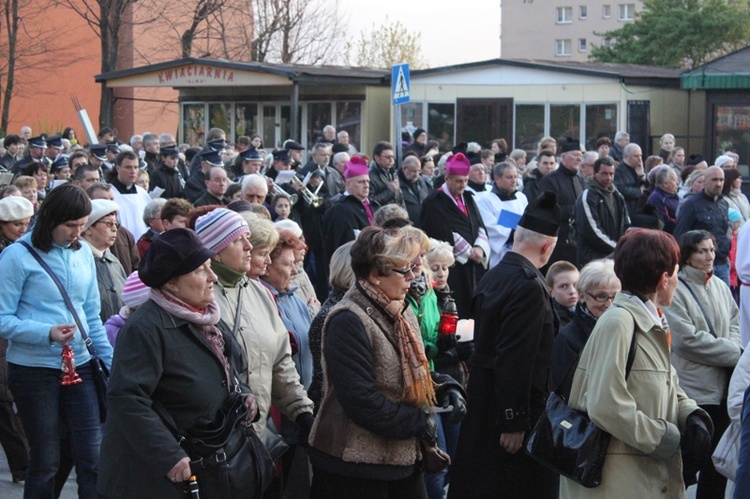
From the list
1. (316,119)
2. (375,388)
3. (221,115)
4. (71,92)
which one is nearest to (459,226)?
(375,388)

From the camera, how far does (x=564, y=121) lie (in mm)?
25984

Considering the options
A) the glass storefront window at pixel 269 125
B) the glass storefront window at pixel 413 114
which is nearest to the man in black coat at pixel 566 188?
the glass storefront window at pixel 413 114

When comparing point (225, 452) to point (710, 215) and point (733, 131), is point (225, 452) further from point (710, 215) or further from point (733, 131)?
point (733, 131)

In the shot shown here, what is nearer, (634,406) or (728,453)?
(634,406)

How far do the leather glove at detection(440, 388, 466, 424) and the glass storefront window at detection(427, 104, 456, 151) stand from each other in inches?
859

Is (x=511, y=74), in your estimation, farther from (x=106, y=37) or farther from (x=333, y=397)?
(x=333, y=397)

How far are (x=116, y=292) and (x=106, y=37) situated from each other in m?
24.7

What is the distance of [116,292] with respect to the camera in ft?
21.7

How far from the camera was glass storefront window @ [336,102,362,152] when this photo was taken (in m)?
27.3

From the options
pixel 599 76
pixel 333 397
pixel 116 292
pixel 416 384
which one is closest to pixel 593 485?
pixel 416 384

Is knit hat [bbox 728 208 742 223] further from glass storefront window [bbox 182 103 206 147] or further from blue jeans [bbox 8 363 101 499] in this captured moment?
glass storefront window [bbox 182 103 206 147]

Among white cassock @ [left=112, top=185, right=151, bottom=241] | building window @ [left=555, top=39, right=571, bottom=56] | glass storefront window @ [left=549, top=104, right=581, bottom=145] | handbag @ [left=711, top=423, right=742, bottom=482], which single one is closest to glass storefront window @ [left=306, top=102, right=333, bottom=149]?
glass storefront window @ [left=549, top=104, right=581, bottom=145]

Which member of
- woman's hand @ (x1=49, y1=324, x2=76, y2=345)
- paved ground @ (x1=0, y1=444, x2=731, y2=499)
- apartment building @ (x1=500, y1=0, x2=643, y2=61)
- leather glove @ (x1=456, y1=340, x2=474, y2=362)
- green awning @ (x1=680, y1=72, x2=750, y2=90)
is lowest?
paved ground @ (x1=0, y1=444, x2=731, y2=499)

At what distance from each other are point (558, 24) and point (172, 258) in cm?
9227
